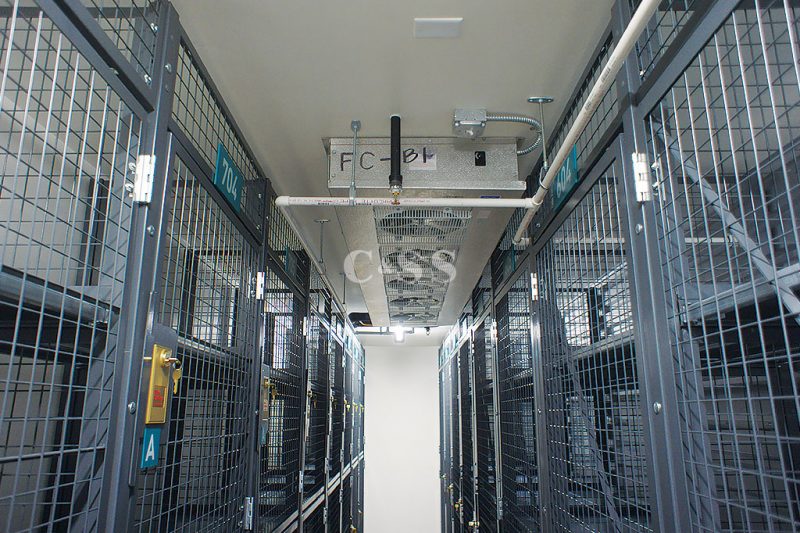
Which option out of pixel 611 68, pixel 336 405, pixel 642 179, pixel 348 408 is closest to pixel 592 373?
pixel 642 179

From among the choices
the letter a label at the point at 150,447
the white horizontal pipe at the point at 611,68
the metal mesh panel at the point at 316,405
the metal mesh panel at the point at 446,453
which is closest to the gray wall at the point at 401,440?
the metal mesh panel at the point at 446,453

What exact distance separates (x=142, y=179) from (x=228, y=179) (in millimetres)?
710

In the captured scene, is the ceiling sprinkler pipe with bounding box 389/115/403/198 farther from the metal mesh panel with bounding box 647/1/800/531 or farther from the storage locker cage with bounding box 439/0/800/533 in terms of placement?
the metal mesh panel with bounding box 647/1/800/531

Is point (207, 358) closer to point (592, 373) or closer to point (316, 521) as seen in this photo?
point (592, 373)

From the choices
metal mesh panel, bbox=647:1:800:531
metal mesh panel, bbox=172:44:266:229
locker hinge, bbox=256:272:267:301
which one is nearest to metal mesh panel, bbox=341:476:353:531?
locker hinge, bbox=256:272:267:301

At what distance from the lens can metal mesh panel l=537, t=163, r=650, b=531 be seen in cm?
172

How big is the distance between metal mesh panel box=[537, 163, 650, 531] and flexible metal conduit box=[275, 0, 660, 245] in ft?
0.53

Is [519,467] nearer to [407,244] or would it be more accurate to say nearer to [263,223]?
[407,244]

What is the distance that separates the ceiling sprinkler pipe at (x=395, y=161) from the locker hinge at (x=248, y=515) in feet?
4.76

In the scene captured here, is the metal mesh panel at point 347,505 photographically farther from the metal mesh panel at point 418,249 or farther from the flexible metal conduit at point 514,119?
the flexible metal conduit at point 514,119

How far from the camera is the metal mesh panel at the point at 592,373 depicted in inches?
67.6

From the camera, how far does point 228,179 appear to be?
2264mm

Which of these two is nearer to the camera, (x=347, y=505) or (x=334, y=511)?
(x=334, y=511)

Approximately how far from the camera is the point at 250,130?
2.82m
